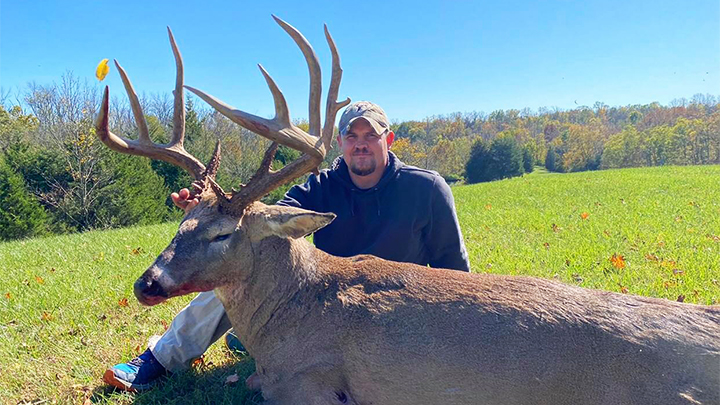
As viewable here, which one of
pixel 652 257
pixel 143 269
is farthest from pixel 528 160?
pixel 143 269

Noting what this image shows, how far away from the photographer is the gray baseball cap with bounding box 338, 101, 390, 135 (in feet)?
15.2

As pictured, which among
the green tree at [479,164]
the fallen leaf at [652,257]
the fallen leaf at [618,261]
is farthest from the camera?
the green tree at [479,164]

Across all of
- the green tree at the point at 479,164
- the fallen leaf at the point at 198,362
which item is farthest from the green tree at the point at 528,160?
the fallen leaf at the point at 198,362

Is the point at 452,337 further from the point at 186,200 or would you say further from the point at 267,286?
the point at 186,200

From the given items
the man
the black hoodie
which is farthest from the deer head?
the black hoodie

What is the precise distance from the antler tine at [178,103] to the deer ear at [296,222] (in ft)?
4.12

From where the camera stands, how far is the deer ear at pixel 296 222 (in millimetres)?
3105

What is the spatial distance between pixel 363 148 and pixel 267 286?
6.18 ft

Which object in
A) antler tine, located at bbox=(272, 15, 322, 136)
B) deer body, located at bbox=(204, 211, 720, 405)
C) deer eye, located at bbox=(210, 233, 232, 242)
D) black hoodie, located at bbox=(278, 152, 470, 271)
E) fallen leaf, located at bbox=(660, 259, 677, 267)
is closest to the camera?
deer body, located at bbox=(204, 211, 720, 405)

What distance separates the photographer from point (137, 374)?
4.02 m

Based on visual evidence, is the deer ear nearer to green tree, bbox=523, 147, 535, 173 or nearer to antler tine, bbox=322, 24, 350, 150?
antler tine, bbox=322, 24, 350, 150

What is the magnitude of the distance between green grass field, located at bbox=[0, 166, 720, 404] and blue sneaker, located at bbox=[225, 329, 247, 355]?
9 cm

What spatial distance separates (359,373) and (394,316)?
415 mm

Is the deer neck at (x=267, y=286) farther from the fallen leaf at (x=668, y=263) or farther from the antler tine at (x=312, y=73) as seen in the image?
the fallen leaf at (x=668, y=263)
